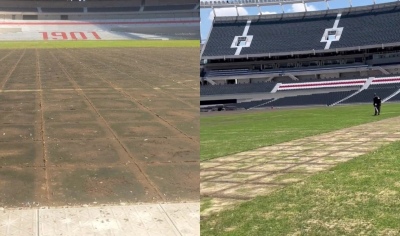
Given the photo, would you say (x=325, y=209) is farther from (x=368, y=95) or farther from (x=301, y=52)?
(x=301, y=52)

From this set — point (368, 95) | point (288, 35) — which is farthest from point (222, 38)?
point (368, 95)

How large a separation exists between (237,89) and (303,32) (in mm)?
11629

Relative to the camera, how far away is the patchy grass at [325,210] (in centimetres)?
314

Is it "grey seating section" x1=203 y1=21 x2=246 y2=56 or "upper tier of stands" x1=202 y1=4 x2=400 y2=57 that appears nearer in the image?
"upper tier of stands" x1=202 y1=4 x2=400 y2=57

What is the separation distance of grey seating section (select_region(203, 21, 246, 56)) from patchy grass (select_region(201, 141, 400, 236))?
45.5m

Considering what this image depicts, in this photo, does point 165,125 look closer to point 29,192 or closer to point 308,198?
point 29,192

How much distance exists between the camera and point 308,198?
3.93 meters

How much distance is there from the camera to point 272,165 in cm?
584

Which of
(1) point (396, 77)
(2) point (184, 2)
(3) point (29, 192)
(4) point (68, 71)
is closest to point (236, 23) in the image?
(2) point (184, 2)

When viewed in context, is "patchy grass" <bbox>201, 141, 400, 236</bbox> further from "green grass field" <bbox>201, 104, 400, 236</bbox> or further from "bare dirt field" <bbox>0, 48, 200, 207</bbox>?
"bare dirt field" <bbox>0, 48, 200, 207</bbox>

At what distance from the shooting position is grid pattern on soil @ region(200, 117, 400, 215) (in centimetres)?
442

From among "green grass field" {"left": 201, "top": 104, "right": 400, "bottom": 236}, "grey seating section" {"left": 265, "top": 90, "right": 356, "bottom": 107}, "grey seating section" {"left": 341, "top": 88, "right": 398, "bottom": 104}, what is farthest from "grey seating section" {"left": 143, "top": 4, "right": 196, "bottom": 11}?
"green grass field" {"left": 201, "top": 104, "right": 400, "bottom": 236}

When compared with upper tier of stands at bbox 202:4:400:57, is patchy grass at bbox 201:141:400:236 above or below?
below

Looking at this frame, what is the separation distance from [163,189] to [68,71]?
13.7 metres
